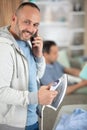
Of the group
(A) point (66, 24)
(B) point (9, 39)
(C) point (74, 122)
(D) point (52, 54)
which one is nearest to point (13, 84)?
(B) point (9, 39)

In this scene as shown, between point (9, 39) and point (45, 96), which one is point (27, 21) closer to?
point (9, 39)

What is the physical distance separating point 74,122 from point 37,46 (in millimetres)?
358

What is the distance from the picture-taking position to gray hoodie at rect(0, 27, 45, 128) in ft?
3.03

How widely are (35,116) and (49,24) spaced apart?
2393mm

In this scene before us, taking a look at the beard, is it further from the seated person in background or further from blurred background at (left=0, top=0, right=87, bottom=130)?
blurred background at (left=0, top=0, right=87, bottom=130)

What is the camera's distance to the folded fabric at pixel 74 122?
1.11 meters

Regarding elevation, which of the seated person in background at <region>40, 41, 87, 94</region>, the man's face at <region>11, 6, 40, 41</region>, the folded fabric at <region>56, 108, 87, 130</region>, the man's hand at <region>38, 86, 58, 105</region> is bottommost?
the seated person in background at <region>40, 41, 87, 94</region>

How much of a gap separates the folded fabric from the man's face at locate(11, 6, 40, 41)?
16.2 inches

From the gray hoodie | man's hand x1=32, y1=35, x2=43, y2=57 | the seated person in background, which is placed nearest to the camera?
the gray hoodie

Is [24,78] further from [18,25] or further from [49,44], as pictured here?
[49,44]

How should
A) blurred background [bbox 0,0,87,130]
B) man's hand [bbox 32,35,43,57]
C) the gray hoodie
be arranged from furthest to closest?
blurred background [bbox 0,0,87,130], man's hand [bbox 32,35,43,57], the gray hoodie

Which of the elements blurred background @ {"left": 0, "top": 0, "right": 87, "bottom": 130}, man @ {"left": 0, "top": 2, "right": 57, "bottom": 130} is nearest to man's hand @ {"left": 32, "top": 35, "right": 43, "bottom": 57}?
man @ {"left": 0, "top": 2, "right": 57, "bottom": 130}

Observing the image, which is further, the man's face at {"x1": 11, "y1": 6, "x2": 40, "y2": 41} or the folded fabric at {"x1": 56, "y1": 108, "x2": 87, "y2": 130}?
the folded fabric at {"x1": 56, "y1": 108, "x2": 87, "y2": 130}

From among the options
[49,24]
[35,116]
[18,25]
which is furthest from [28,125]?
[49,24]
